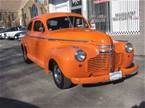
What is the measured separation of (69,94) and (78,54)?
103cm

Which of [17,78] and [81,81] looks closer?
[81,81]

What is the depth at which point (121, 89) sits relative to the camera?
6.38 m

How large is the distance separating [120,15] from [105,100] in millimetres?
8350

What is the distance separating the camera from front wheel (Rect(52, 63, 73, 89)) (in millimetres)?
6382

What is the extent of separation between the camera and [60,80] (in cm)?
659

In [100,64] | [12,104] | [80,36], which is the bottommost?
[12,104]

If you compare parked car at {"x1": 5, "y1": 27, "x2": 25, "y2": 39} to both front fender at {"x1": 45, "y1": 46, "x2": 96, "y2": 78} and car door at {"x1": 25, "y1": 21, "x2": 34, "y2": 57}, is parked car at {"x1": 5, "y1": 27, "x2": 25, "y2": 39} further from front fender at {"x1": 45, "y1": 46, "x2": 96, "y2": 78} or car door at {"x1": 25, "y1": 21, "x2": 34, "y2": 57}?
front fender at {"x1": 45, "y1": 46, "x2": 96, "y2": 78}

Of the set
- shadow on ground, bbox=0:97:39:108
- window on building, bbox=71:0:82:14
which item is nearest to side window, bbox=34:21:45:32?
shadow on ground, bbox=0:97:39:108

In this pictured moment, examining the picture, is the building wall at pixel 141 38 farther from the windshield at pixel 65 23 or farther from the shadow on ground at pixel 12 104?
the shadow on ground at pixel 12 104

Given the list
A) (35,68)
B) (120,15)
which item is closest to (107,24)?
(120,15)

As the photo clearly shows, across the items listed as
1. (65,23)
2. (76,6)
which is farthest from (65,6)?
(65,23)

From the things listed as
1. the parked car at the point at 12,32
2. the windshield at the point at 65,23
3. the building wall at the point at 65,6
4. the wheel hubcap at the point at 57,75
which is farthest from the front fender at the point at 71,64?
the parked car at the point at 12,32

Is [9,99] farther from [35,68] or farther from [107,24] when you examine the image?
[107,24]

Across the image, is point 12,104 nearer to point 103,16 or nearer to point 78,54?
point 78,54
